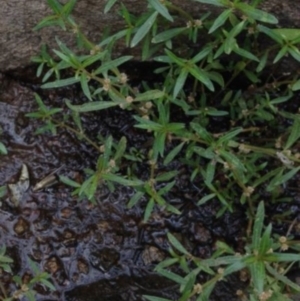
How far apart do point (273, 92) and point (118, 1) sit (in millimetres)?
574

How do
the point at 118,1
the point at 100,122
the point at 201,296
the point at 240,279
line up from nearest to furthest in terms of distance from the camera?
1. the point at 201,296
2. the point at 118,1
3. the point at 240,279
4. the point at 100,122

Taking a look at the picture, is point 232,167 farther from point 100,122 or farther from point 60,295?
point 60,295

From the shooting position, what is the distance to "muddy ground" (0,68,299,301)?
2.10m

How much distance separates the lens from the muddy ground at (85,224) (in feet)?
6.88

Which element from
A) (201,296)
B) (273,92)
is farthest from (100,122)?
(201,296)

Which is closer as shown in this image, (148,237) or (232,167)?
(232,167)

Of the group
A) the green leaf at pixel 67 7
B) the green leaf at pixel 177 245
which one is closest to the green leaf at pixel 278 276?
the green leaf at pixel 177 245

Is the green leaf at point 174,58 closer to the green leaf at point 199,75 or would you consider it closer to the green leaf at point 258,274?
the green leaf at point 199,75

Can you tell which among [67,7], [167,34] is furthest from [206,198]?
[67,7]

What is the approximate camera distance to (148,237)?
2145 mm

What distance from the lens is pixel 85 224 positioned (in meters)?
2.14

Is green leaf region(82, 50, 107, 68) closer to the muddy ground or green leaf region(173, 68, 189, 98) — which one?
green leaf region(173, 68, 189, 98)

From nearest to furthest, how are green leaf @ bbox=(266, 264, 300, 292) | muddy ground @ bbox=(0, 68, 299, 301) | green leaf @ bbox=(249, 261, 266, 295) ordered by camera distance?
green leaf @ bbox=(249, 261, 266, 295)
green leaf @ bbox=(266, 264, 300, 292)
muddy ground @ bbox=(0, 68, 299, 301)

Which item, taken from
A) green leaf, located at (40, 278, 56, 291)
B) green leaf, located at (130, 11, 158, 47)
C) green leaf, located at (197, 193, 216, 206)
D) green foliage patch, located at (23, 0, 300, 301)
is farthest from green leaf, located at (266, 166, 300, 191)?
green leaf, located at (40, 278, 56, 291)
